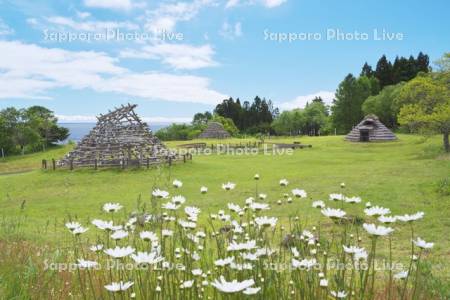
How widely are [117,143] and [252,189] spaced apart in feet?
47.7

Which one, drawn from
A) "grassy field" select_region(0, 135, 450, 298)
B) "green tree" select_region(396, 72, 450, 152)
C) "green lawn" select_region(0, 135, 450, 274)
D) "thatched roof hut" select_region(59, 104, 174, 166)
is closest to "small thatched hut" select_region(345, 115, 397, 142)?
"grassy field" select_region(0, 135, 450, 298)

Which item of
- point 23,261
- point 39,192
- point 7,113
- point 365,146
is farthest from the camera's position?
point 7,113

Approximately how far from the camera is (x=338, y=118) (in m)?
63.5

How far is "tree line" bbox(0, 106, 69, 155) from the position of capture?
49062 millimetres

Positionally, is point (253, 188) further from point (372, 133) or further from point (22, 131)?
point (22, 131)

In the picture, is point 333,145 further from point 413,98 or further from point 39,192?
point 39,192

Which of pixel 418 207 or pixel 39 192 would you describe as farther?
pixel 39 192

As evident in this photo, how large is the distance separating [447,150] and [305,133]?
54.9m

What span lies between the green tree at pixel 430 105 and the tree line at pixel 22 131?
42933mm

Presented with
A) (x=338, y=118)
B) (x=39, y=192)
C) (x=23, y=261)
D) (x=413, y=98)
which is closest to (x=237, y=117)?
(x=338, y=118)

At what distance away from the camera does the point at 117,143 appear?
28438 millimetres

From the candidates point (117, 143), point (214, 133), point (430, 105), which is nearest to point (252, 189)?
point (117, 143)

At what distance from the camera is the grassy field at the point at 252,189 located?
34.4 ft

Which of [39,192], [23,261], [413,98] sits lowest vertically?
[39,192]
